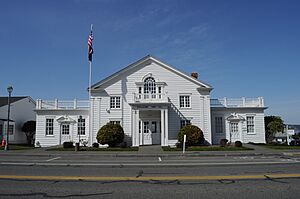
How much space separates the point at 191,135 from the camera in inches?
1032

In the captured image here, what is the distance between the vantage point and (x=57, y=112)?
98.9 feet

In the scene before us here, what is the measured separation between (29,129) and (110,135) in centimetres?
1707

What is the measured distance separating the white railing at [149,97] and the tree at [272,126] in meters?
14.4

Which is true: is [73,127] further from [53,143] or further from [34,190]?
[34,190]

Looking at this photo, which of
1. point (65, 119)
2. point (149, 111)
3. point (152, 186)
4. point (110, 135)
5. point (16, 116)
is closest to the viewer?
point (152, 186)

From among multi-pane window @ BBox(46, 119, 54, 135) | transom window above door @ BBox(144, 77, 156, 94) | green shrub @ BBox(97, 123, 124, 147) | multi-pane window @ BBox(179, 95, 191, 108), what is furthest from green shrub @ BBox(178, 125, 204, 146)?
multi-pane window @ BBox(46, 119, 54, 135)

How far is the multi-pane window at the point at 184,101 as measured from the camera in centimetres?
2895

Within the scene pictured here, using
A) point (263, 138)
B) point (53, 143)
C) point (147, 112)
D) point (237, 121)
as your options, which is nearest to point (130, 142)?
point (147, 112)

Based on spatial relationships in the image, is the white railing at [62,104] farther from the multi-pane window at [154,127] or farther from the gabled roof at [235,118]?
the gabled roof at [235,118]

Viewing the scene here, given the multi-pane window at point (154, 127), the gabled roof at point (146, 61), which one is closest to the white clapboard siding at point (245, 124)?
the gabled roof at point (146, 61)

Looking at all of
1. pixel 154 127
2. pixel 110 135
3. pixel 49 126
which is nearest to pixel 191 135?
pixel 154 127

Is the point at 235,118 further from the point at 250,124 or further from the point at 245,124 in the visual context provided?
the point at 250,124

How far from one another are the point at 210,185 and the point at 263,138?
2550 cm

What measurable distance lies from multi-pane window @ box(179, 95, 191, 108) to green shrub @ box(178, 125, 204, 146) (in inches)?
113
